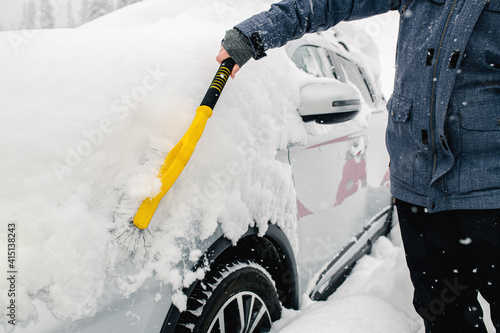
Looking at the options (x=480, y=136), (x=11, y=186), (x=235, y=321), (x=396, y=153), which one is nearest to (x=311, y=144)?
(x=396, y=153)

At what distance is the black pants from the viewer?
0.98 m

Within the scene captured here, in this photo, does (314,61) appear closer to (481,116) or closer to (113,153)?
(481,116)

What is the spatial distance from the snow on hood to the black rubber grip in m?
0.07

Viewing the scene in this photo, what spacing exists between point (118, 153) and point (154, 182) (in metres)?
0.13

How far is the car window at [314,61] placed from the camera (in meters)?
1.85

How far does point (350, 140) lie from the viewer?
6.82 feet

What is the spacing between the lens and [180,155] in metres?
0.93

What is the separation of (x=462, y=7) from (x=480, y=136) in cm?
37

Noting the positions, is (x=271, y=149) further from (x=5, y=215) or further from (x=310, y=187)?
(x=5, y=215)

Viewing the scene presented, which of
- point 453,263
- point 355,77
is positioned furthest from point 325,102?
point 355,77

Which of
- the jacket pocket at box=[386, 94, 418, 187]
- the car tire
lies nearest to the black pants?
the jacket pocket at box=[386, 94, 418, 187]

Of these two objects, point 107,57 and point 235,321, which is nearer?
point 107,57

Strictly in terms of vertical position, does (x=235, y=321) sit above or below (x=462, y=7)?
below

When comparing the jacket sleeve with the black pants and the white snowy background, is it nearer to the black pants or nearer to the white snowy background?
the white snowy background
